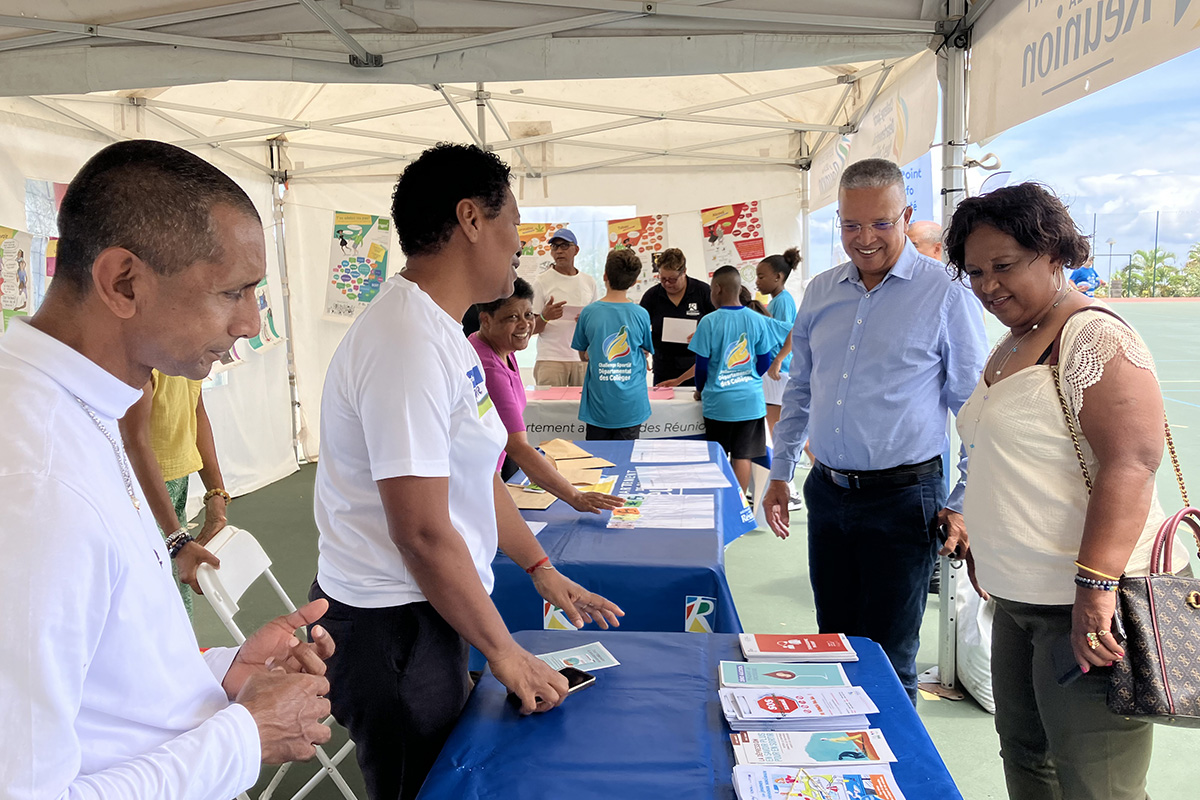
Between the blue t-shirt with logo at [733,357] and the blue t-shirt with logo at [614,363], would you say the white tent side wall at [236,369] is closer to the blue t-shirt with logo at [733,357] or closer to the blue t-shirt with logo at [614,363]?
the blue t-shirt with logo at [614,363]

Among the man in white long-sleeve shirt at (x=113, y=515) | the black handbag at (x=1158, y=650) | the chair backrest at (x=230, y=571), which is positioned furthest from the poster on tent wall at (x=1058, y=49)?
the chair backrest at (x=230, y=571)

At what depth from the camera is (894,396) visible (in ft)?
6.48

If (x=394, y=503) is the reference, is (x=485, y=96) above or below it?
above

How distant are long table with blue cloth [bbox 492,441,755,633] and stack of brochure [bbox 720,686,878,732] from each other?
63cm

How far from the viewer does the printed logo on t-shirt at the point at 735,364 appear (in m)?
4.36

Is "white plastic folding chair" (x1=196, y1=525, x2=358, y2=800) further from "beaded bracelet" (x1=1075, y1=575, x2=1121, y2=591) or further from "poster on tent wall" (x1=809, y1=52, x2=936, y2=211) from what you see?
"poster on tent wall" (x1=809, y1=52, x2=936, y2=211)

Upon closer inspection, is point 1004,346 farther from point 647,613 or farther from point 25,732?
point 25,732

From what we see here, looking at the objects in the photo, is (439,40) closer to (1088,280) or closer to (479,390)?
(479,390)

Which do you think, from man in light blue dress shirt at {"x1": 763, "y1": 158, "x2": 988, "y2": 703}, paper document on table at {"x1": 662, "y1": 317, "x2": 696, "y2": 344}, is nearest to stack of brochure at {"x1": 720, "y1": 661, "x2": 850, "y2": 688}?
man in light blue dress shirt at {"x1": 763, "y1": 158, "x2": 988, "y2": 703}

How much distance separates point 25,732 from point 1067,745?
1468 mm

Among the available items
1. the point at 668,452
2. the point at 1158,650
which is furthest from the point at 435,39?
the point at 1158,650

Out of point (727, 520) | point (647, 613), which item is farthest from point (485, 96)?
point (647, 613)

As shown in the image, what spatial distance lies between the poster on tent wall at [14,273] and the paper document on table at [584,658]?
148 inches

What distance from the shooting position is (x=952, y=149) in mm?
2637
